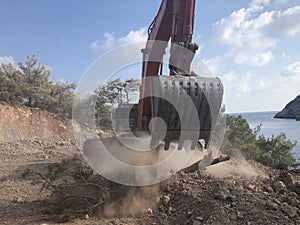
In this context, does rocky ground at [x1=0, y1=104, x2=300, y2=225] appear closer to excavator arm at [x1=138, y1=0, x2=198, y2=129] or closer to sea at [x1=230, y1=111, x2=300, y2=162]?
excavator arm at [x1=138, y1=0, x2=198, y2=129]

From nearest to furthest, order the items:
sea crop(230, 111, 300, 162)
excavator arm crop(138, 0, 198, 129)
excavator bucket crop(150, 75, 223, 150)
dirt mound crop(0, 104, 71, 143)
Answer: excavator bucket crop(150, 75, 223, 150), excavator arm crop(138, 0, 198, 129), dirt mound crop(0, 104, 71, 143), sea crop(230, 111, 300, 162)

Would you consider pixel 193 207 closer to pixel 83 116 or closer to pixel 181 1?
pixel 181 1

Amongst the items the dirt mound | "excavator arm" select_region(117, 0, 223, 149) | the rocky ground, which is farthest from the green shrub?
the dirt mound

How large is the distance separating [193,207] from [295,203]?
127 centimetres

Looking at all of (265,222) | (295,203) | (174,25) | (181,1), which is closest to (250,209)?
(265,222)

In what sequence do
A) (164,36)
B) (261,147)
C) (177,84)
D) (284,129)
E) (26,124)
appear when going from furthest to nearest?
(284,129)
(26,124)
(261,147)
(164,36)
(177,84)

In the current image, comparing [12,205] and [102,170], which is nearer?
[12,205]

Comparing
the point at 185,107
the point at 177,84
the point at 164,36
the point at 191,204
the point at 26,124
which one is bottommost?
the point at 191,204

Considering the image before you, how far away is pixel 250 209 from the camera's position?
3.38 metres

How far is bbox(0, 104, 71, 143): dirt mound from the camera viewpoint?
489 inches

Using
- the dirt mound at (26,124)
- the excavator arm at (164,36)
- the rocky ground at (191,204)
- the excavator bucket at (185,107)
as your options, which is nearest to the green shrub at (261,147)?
the rocky ground at (191,204)

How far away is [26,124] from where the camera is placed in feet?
44.1

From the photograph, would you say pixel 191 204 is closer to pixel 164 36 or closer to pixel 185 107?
pixel 185 107

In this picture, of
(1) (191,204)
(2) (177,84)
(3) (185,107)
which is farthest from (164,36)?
(1) (191,204)
